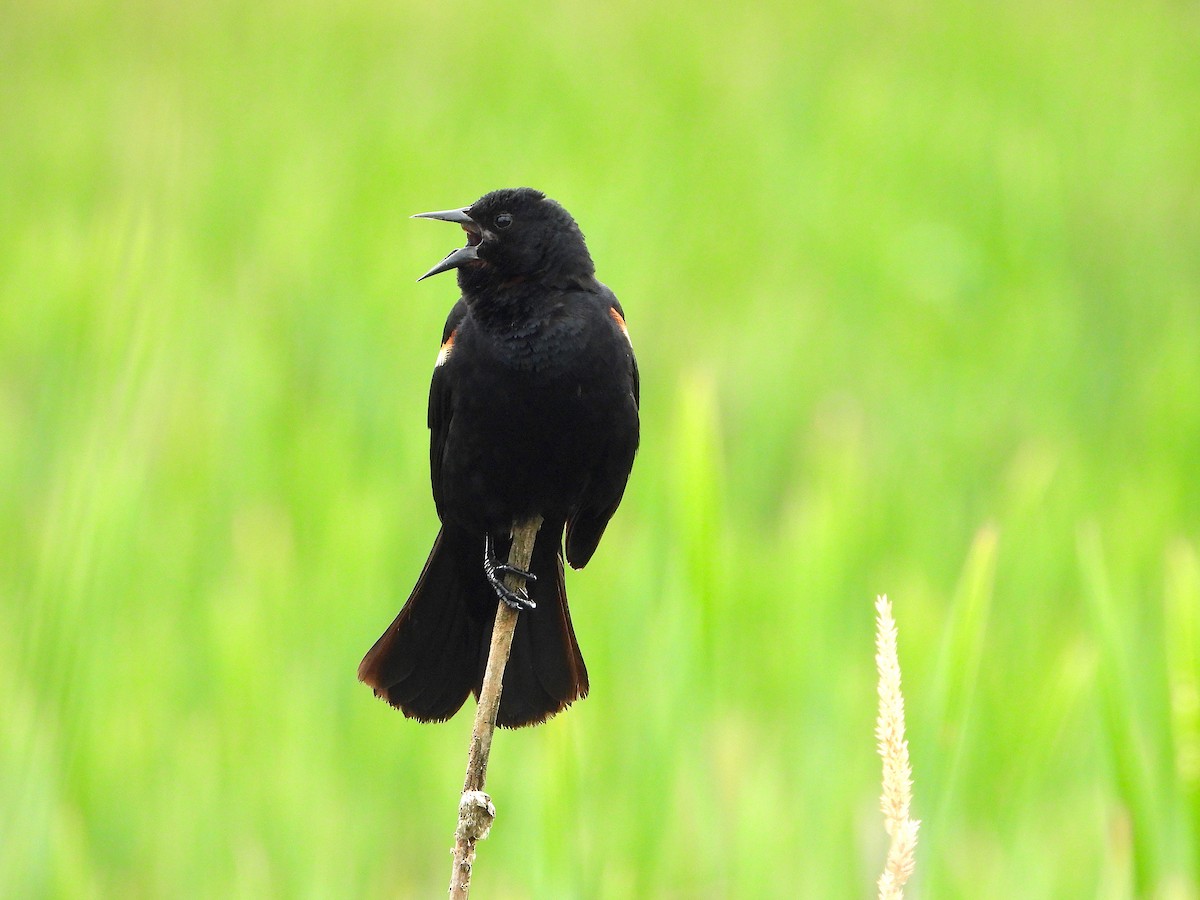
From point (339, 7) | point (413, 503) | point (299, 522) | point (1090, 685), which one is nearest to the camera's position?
point (1090, 685)

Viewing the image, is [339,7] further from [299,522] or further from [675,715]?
[675,715]

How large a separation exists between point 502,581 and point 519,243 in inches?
14.1

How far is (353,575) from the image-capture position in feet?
9.82

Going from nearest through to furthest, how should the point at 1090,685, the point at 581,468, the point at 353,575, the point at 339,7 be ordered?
the point at 581,468 < the point at 1090,685 < the point at 353,575 < the point at 339,7

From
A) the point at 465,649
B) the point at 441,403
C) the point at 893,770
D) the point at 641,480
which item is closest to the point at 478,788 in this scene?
the point at 893,770

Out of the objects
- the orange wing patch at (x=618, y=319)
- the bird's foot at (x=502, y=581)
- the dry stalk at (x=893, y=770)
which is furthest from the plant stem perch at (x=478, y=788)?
the orange wing patch at (x=618, y=319)

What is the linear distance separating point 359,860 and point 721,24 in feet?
24.3

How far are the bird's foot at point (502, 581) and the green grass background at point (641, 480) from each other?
0.62 ft

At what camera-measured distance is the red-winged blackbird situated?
4.22ft

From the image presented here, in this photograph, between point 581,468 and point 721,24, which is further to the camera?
point 721,24

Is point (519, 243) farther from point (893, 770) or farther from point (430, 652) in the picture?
point (893, 770)

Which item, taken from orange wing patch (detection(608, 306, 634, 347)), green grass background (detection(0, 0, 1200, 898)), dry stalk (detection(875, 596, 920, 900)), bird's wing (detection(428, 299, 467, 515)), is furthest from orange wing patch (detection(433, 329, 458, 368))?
dry stalk (detection(875, 596, 920, 900))

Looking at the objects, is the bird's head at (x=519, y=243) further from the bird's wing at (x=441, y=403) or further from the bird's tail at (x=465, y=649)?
the bird's tail at (x=465, y=649)

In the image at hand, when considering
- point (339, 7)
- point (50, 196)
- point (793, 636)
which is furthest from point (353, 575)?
point (339, 7)
